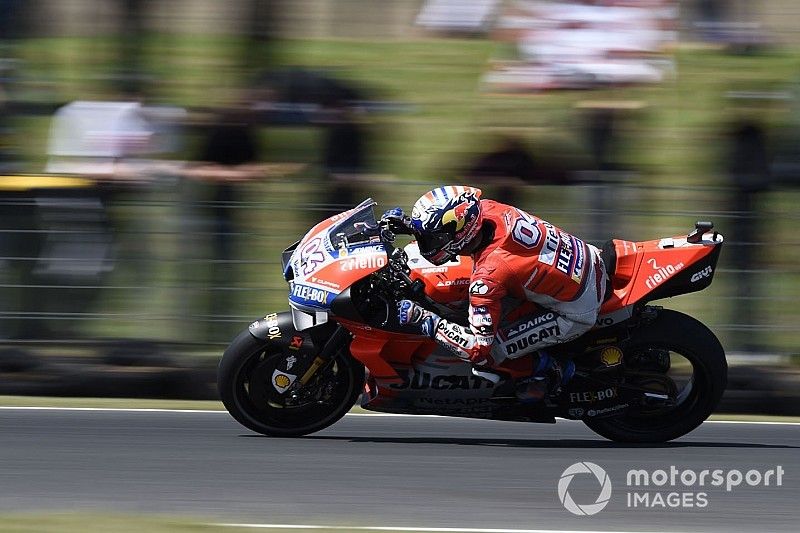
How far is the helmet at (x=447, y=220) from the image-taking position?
6.73 metres

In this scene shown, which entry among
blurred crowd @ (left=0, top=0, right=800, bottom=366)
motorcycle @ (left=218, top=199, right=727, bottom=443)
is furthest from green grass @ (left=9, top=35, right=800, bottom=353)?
motorcycle @ (left=218, top=199, right=727, bottom=443)

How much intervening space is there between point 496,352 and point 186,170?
108 inches

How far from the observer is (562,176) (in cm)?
887

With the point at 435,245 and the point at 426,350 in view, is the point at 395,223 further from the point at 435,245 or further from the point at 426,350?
the point at 426,350

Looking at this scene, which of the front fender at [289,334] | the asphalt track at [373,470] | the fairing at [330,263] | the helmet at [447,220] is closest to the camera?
the asphalt track at [373,470]

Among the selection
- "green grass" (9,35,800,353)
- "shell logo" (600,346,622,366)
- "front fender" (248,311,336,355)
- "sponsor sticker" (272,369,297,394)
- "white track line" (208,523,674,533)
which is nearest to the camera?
"white track line" (208,523,674,533)

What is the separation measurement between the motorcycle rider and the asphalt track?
0.52 metres

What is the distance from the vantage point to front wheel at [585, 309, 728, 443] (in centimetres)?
710

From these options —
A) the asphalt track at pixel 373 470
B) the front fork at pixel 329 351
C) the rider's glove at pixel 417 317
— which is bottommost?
the asphalt track at pixel 373 470

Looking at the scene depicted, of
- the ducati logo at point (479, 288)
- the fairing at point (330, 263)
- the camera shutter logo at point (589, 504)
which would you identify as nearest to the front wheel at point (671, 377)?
the camera shutter logo at point (589, 504)

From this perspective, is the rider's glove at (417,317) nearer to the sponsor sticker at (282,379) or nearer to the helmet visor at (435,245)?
the helmet visor at (435,245)

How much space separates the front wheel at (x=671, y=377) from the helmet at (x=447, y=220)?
111 centimetres

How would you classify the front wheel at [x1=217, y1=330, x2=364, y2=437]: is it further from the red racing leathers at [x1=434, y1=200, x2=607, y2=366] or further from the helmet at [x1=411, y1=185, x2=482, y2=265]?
the helmet at [x1=411, y1=185, x2=482, y2=265]

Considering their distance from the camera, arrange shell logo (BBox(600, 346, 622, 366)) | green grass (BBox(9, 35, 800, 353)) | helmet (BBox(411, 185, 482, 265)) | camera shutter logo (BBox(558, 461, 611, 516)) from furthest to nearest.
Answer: green grass (BBox(9, 35, 800, 353))
shell logo (BBox(600, 346, 622, 366))
helmet (BBox(411, 185, 482, 265))
camera shutter logo (BBox(558, 461, 611, 516))
